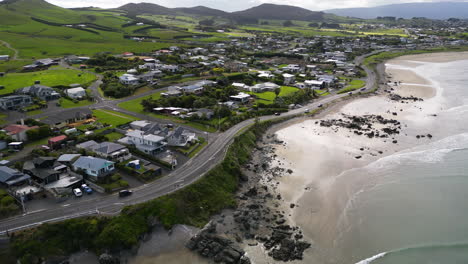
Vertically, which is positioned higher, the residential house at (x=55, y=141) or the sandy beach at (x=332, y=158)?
the residential house at (x=55, y=141)

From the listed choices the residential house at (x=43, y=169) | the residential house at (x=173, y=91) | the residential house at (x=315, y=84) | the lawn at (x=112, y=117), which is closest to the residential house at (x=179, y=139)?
the lawn at (x=112, y=117)

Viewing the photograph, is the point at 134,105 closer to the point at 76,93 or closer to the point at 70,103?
the point at 70,103

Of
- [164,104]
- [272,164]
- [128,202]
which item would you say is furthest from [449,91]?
[128,202]

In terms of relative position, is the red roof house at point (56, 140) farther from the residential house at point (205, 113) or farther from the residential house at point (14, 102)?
the residential house at point (14, 102)

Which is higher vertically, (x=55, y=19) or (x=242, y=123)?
(x=55, y=19)

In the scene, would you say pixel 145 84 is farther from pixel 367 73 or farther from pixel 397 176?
pixel 367 73

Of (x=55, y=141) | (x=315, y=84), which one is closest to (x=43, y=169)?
(x=55, y=141)

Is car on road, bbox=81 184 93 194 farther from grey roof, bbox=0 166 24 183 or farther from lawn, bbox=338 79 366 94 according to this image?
lawn, bbox=338 79 366 94
